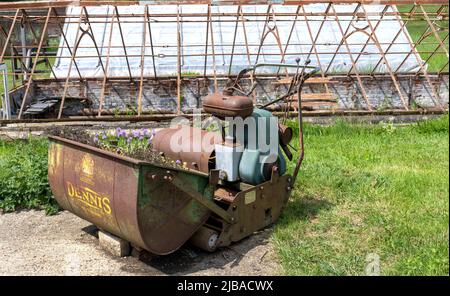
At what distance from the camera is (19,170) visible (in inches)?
253

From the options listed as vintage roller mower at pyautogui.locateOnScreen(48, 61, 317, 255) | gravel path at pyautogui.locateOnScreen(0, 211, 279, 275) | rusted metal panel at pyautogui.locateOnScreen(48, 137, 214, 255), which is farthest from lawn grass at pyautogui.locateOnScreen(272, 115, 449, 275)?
rusted metal panel at pyautogui.locateOnScreen(48, 137, 214, 255)

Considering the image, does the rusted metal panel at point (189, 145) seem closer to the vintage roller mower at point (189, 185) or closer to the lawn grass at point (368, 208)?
the vintage roller mower at point (189, 185)

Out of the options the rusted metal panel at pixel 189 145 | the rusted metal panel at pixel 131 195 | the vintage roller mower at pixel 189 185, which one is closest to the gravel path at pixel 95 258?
the vintage roller mower at pixel 189 185

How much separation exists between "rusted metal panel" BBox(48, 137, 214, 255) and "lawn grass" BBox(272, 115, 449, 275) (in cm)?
102

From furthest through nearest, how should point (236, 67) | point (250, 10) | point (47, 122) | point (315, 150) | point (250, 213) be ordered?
point (250, 10) < point (236, 67) < point (47, 122) < point (315, 150) < point (250, 213)

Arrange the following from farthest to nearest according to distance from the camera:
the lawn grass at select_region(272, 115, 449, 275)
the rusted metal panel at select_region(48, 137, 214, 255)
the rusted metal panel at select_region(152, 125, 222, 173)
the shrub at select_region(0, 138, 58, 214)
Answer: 1. the shrub at select_region(0, 138, 58, 214)
2. the rusted metal panel at select_region(152, 125, 222, 173)
3. the lawn grass at select_region(272, 115, 449, 275)
4. the rusted metal panel at select_region(48, 137, 214, 255)

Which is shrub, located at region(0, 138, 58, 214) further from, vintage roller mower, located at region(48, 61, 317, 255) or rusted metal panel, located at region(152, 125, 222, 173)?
rusted metal panel, located at region(152, 125, 222, 173)

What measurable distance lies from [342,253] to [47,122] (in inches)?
241

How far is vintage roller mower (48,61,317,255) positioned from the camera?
4.29m

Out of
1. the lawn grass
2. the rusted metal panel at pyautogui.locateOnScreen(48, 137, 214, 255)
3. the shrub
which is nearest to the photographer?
the rusted metal panel at pyautogui.locateOnScreen(48, 137, 214, 255)

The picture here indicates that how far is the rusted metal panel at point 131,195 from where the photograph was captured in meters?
4.22
